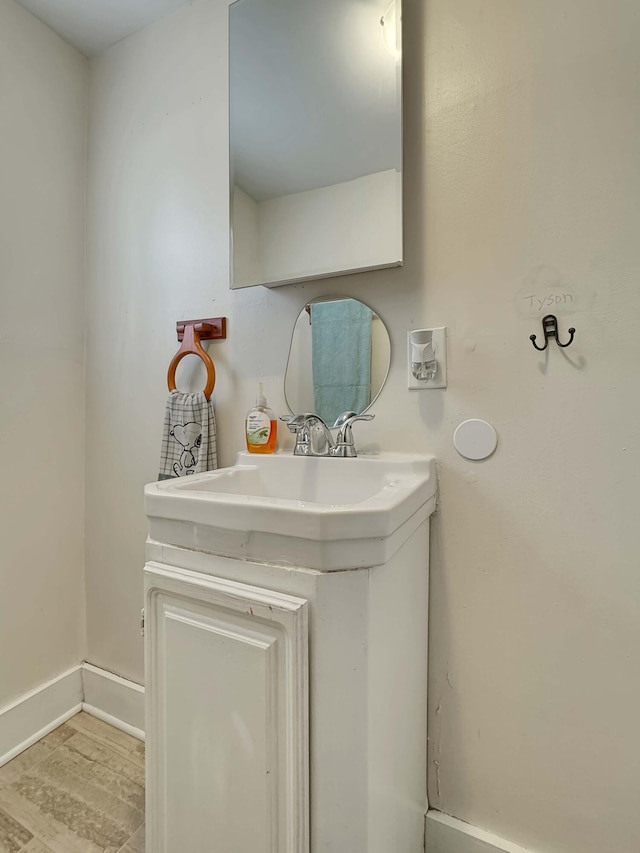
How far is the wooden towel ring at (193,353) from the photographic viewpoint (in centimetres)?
117

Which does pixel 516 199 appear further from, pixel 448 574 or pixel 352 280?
pixel 448 574

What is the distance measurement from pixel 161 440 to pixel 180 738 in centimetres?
80

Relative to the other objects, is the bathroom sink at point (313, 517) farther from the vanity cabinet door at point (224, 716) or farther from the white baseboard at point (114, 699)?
the white baseboard at point (114, 699)

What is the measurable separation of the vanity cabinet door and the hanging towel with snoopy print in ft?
1.48

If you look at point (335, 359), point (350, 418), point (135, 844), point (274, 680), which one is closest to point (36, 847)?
point (135, 844)

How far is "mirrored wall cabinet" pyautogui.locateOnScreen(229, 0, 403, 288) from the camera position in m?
0.95

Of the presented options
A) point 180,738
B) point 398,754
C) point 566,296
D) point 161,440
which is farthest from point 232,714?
point 566,296

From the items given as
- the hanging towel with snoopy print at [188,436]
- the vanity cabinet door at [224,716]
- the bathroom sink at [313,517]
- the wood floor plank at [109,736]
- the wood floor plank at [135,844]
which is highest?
the hanging towel with snoopy print at [188,436]

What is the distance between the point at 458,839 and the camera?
90 cm

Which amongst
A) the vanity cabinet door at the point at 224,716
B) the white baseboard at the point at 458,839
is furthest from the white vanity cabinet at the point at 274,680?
the white baseboard at the point at 458,839

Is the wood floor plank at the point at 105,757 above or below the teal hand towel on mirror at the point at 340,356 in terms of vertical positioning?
below

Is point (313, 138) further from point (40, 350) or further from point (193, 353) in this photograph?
point (40, 350)

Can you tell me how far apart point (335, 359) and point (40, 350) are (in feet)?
3.23

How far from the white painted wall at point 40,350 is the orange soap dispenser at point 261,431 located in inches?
29.9
